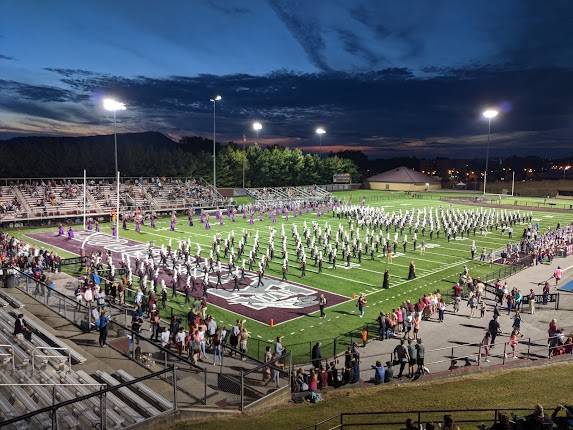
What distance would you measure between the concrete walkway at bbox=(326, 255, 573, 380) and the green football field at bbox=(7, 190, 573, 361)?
1716mm

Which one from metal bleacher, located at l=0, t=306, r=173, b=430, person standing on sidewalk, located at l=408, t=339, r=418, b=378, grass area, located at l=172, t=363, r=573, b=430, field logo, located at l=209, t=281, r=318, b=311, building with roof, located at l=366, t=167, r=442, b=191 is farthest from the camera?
building with roof, located at l=366, t=167, r=442, b=191

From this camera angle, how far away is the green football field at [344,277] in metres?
16.4

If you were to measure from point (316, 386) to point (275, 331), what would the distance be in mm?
5588

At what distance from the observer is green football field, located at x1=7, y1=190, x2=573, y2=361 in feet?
53.8

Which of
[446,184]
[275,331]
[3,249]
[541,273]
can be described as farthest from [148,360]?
[446,184]

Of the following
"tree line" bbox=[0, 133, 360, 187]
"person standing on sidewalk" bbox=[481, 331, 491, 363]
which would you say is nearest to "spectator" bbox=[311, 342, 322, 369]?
"person standing on sidewalk" bbox=[481, 331, 491, 363]

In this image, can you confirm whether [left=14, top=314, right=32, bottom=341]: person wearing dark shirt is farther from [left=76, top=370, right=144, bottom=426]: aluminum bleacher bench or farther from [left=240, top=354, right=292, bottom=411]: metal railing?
[left=240, top=354, right=292, bottom=411]: metal railing

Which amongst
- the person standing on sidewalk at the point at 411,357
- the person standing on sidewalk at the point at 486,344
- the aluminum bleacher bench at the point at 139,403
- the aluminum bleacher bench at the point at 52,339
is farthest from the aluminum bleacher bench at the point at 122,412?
the person standing on sidewalk at the point at 486,344

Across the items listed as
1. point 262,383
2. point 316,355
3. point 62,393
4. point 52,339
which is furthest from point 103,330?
point 316,355

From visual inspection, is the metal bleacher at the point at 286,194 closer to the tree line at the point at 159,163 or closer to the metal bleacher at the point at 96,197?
the tree line at the point at 159,163

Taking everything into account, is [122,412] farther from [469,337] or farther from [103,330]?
[469,337]

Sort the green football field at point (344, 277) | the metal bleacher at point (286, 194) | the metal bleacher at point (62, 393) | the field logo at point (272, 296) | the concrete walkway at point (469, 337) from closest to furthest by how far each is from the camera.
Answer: the metal bleacher at point (62, 393), the concrete walkway at point (469, 337), the green football field at point (344, 277), the field logo at point (272, 296), the metal bleacher at point (286, 194)

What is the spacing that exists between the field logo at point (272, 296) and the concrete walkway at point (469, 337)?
4804 mm

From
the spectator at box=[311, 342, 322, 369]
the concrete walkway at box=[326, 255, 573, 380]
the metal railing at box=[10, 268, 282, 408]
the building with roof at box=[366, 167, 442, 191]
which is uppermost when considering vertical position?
the building with roof at box=[366, 167, 442, 191]
